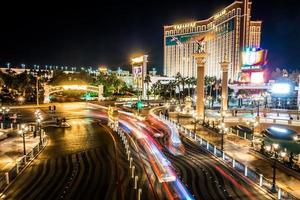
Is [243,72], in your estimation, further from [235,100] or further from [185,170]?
[185,170]

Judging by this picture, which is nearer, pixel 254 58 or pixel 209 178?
pixel 209 178

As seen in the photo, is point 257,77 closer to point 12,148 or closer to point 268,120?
point 268,120

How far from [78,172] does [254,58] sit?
79706 millimetres

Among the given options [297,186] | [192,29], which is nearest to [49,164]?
[297,186]

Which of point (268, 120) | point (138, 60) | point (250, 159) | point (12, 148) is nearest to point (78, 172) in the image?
point (12, 148)

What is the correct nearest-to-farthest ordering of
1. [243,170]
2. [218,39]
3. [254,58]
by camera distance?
[243,170], [254,58], [218,39]

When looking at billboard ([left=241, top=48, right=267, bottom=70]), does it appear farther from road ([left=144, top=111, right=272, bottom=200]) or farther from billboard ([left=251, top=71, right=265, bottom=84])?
road ([left=144, top=111, right=272, bottom=200])

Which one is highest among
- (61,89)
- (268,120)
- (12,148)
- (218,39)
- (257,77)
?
(218,39)

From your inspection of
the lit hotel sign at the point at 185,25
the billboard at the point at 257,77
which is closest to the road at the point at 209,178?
the billboard at the point at 257,77

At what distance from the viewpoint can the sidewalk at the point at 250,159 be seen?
Result: 23688 millimetres

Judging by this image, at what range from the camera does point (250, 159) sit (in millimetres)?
30750

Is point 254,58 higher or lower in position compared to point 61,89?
higher

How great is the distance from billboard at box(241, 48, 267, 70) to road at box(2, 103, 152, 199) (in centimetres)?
6503

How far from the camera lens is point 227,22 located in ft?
467
